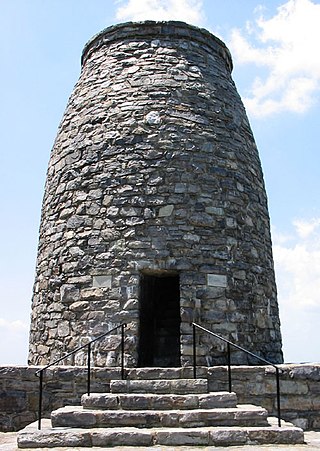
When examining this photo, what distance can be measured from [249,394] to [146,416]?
1.84 m

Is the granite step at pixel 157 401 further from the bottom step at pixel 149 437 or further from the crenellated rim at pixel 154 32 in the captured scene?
the crenellated rim at pixel 154 32

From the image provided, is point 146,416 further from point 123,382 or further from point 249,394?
point 249,394

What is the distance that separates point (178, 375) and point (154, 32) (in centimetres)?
608

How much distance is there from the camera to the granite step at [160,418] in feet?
18.8

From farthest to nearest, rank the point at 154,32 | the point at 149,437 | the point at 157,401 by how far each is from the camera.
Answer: the point at 154,32
the point at 157,401
the point at 149,437

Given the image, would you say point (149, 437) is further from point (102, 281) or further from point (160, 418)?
point (102, 281)

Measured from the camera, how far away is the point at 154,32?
9.60 metres

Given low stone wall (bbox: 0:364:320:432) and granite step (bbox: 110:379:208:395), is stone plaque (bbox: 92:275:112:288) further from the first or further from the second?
granite step (bbox: 110:379:208:395)

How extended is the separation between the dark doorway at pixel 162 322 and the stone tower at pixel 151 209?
0.38 ft

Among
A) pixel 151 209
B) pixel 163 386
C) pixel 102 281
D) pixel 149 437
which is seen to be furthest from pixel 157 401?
pixel 151 209

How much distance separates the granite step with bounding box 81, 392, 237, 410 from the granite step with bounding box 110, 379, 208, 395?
36 cm

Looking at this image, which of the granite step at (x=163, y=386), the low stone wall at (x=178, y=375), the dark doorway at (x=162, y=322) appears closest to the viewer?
the granite step at (x=163, y=386)

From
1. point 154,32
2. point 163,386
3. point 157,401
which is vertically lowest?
point 157,401

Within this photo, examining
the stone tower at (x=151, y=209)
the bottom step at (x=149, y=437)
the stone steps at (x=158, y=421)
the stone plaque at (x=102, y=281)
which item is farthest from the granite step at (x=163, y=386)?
the stone plaque at (x=102, y=281)
